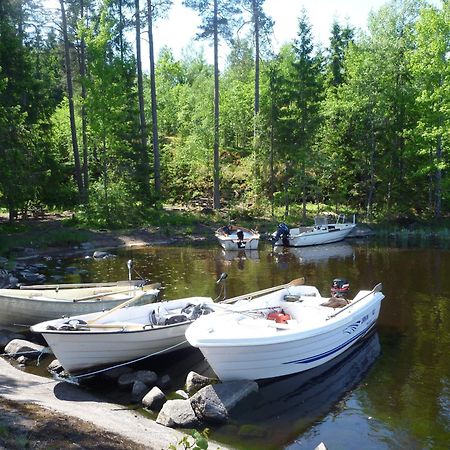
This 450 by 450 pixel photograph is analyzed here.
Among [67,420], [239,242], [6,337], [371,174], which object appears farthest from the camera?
[371,174]

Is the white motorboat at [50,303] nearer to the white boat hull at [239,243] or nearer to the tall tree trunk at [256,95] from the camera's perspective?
the white boat hull at [239,243]

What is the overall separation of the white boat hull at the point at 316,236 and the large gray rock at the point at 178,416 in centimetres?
2105

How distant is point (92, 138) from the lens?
3444 centimetres

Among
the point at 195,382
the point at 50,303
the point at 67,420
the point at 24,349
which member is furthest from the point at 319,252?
the point at 67,420

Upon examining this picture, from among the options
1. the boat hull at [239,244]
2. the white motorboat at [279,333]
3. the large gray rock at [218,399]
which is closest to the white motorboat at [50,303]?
the white motorboat at [279,333]

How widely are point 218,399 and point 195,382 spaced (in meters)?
1.42

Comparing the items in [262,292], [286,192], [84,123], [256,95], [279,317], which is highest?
[256,95]

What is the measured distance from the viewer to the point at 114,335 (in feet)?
35.1

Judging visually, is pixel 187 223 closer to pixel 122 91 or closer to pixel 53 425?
pixel 122 91

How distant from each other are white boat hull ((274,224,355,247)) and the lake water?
24.1 feet

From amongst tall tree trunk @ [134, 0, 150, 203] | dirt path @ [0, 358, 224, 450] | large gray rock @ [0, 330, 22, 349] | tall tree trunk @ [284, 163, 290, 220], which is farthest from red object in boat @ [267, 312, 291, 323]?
tall tree trunk @ [284, 163, 290, 220]

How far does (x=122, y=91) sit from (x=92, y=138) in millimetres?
3887

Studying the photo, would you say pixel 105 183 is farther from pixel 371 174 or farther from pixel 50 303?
pixel 50 303

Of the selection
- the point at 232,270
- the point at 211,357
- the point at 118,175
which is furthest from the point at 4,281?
the point at 118,175
